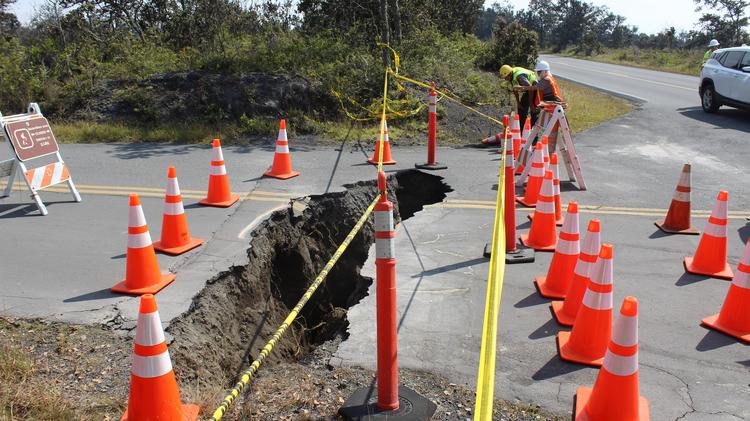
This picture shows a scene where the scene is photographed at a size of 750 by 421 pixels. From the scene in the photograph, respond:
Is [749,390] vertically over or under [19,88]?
under

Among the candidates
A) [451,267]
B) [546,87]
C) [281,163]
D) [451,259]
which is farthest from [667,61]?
[451,267]

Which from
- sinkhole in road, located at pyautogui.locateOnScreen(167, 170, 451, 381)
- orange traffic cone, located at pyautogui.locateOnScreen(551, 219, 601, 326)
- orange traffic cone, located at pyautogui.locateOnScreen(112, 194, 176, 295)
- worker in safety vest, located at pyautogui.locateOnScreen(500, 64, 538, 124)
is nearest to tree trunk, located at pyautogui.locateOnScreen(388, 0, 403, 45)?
worker in safety vest, located at pyautogui.locateOnScreen(500, 64, 538, 124)

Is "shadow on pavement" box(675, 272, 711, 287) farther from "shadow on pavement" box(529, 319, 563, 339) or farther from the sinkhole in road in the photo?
the sinkhole in road

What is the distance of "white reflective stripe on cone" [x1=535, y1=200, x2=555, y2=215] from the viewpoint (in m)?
6.25

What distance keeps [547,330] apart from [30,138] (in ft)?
21.6

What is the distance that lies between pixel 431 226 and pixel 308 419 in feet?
13.4

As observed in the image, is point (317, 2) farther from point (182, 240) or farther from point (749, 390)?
point (749, 390)

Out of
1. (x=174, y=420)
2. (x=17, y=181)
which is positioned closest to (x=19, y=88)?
(x=17, y=181)

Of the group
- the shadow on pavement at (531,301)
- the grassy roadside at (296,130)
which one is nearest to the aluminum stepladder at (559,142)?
the grassy roadside at (296,130)

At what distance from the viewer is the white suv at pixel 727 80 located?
15.0 metres

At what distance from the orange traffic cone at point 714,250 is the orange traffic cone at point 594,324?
7.69 ft

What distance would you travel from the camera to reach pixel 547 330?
475 cm

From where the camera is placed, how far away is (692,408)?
3723 mm

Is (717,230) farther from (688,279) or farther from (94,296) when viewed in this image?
(94,296)
